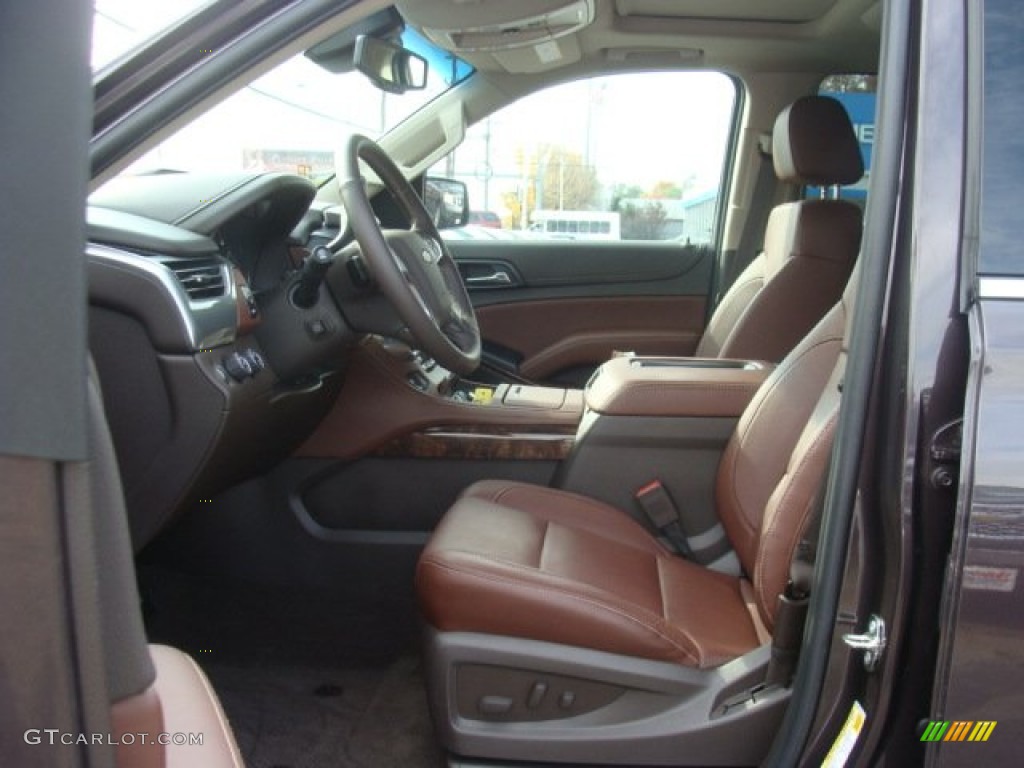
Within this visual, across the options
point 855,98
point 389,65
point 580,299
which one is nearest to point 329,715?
point 389,65

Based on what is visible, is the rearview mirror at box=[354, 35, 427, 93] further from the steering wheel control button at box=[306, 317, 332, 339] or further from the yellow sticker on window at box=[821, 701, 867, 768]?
the yellow sticker on window at box=[821, 701, 867, 768]

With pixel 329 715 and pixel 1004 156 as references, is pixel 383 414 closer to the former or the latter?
pixel 329 715

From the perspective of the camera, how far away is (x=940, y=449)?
3.43 ft

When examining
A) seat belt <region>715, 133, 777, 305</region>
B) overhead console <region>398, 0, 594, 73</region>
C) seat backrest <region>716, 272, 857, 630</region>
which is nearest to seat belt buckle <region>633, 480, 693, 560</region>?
seat backrest <region>716, 272, 857, 630</region>

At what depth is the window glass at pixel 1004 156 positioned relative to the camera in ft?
3.45

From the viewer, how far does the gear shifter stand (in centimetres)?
199

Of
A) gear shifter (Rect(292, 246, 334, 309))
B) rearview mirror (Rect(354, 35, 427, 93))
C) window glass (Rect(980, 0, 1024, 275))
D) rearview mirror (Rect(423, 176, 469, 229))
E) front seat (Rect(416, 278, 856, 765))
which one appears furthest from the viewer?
rearview mirror (Rect(423, 176, 469, 229))

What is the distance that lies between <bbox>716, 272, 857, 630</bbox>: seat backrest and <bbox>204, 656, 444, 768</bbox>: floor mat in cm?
73

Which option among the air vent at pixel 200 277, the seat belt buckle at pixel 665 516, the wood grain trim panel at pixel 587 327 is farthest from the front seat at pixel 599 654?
the wood grain trim panel at pixel 587 327

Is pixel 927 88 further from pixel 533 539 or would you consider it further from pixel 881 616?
pixel 533 539

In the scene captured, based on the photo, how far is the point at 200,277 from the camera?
67.4 inches

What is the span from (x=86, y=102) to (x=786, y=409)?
52.7 inches

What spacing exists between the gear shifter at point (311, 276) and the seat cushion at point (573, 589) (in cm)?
55

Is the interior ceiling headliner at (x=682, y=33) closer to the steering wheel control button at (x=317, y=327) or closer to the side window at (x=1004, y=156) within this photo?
the steering wheel control button at (x=317, y=327)
